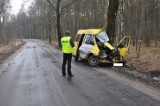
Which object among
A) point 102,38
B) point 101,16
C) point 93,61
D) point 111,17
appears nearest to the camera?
point 93,61

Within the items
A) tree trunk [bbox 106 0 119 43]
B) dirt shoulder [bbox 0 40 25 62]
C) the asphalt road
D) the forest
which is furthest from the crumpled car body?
dirt shoulder [bbox 0 40 25 62]

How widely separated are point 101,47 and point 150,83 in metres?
7.37

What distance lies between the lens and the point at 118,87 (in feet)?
35.9

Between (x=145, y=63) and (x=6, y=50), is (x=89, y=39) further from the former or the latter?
(x=6, y=50)

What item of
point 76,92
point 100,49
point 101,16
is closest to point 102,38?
point 100,49

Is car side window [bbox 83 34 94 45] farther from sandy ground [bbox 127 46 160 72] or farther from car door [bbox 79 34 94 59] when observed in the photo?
sandy ground [bbox 127 46 160 72]

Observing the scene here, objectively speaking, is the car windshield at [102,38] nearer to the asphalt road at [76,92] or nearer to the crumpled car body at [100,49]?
the crumpled car body at [100,49]

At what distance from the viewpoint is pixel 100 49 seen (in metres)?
18.7

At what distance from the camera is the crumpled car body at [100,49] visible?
18.2 metres

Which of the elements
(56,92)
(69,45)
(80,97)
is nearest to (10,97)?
(56,92)

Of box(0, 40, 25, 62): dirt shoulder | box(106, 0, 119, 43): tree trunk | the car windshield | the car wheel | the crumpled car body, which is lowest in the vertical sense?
box(0, 40, 25, 62): dirt shoulder

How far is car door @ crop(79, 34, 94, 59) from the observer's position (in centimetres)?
1922

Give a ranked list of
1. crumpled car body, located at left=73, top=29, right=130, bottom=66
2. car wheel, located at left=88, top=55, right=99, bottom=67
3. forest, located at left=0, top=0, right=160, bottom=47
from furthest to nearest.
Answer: forest, located at left=0, top=0, right=160, bottom=47 → car wheel, located at left=88, top=55, right=99, bottom=67 → crumpled car body, located at left=73, top=29, right=130, bottom=66

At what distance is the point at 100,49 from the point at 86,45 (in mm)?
1268
